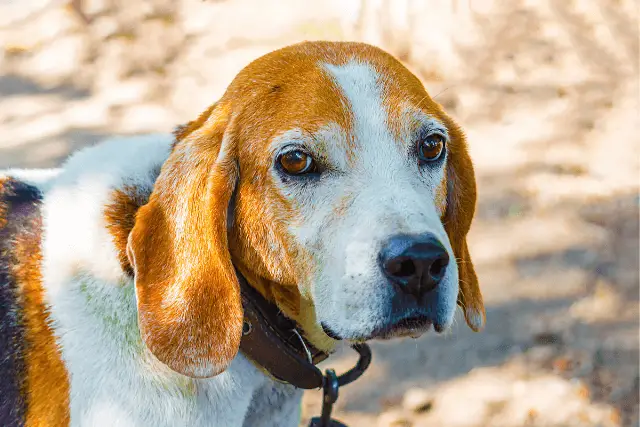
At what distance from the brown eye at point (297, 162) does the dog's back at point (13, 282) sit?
0.89 m

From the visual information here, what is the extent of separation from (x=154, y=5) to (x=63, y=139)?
287 centimetres

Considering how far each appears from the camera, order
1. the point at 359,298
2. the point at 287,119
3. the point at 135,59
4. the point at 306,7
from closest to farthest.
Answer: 1. the point at 359,298
2. the point at 287,119
3. the point at 135,59
4. the point at 306,7

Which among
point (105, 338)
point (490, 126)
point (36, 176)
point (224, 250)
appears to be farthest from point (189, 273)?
point (490, 126)

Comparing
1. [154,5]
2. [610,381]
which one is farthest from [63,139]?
[610,381]

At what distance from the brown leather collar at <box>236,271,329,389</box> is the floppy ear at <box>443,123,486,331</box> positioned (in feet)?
2.10

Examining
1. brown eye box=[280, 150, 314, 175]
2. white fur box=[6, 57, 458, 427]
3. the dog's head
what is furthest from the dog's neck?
brown eye box=[280, 150, 314, 175]

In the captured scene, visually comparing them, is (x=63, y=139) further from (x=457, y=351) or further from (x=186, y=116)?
(x=457, y=351)

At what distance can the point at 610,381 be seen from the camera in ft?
13.1

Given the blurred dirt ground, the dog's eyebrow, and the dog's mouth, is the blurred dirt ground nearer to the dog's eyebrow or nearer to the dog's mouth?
the dog's eyebrow

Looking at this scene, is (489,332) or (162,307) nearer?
(162,307)

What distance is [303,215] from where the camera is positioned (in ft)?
7.31

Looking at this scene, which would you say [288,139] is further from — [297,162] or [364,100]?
[364,100]

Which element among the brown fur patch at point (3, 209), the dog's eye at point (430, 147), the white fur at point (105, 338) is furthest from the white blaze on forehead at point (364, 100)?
the brown fur patch at point (3, 209)

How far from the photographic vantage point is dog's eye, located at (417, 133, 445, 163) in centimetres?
238
